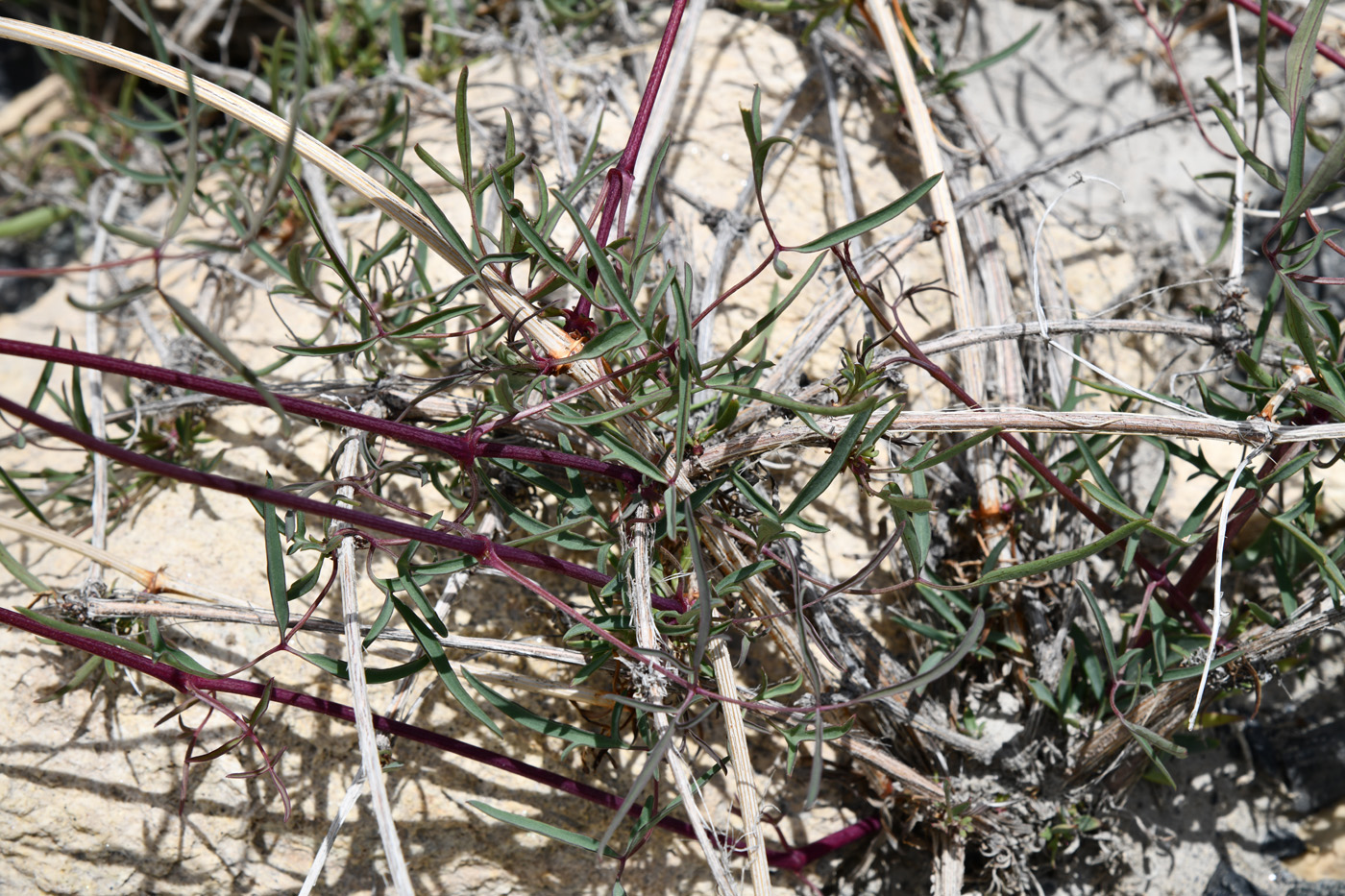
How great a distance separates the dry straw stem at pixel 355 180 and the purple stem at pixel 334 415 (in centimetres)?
9

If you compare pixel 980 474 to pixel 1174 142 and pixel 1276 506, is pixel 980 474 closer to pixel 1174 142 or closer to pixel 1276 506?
pixel 1276 506

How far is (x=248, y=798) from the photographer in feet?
4.99

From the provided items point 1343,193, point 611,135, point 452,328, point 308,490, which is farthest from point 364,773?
point 1343,193

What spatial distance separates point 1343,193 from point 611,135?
1.65 meters

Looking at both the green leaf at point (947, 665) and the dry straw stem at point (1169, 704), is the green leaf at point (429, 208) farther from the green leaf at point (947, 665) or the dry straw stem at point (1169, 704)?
the dry straw stem at point (1169, 704)

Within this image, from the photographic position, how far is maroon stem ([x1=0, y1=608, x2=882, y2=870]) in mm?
1335

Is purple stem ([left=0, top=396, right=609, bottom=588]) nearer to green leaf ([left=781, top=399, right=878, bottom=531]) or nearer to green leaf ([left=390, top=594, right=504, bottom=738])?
green leaf ([left=390, top=594, right=504, bottom=738])

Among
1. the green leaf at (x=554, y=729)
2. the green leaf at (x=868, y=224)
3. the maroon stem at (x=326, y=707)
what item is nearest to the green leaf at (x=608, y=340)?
the green leaf at (x=868, y=224)

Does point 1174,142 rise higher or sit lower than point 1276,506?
higher

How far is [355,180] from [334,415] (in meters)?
0.35

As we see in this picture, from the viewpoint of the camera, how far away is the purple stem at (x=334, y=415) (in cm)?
105

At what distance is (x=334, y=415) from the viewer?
1164 millimetres

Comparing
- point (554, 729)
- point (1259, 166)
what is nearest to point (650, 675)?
point (554, 729)

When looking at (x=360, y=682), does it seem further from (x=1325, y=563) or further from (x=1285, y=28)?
(x=1285, y=28)
